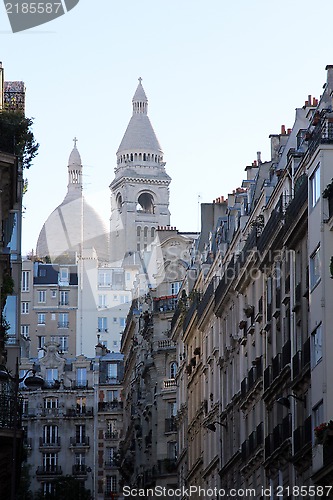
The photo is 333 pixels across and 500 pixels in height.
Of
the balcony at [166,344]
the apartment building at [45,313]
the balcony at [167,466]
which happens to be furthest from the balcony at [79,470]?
the apartment building at [45,313]

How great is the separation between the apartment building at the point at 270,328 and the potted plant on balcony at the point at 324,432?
0.06 metres

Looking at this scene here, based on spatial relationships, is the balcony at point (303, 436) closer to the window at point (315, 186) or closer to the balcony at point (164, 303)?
the window at point (315, 186)

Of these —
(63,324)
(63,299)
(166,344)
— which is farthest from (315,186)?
(63,299)

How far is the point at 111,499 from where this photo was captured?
13400 centimetres

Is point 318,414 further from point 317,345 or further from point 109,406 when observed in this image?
point 109,406

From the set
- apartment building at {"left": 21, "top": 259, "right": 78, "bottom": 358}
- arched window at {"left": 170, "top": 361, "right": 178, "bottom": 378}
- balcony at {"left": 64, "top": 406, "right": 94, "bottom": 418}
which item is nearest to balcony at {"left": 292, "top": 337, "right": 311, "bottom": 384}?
arched window at {"left": 170, "top": 361, "right": 178, "bottom": 378}

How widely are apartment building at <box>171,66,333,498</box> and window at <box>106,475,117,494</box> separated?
182ft

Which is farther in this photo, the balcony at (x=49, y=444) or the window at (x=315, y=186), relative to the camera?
the balcony at (x=49, y=444)

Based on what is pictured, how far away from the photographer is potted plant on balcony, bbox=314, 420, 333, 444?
41.2 metres

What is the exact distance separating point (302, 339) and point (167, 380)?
153 feet

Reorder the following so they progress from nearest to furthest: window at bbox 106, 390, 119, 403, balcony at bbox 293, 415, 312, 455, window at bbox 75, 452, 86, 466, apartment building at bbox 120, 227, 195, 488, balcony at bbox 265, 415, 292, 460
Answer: balcony at bbox 293, 415, 312, 455, balcony at bbox 265, 415, 292, 460, apartment building at bbox 120, 227, 195, 488, window at bbox 75, 452, 86, 466, window at bbox 106, 390, 119, 403

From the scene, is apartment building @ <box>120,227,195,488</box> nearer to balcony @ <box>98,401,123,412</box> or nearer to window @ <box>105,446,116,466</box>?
window @ <box>105,446,116,466</box>

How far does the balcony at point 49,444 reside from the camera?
456ft

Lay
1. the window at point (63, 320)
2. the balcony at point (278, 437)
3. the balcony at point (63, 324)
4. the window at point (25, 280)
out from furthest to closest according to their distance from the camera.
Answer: the window at point (25, 280), the window at point (63, 320), the balcony at point (63, 324), the balcony at point (278, 437)
